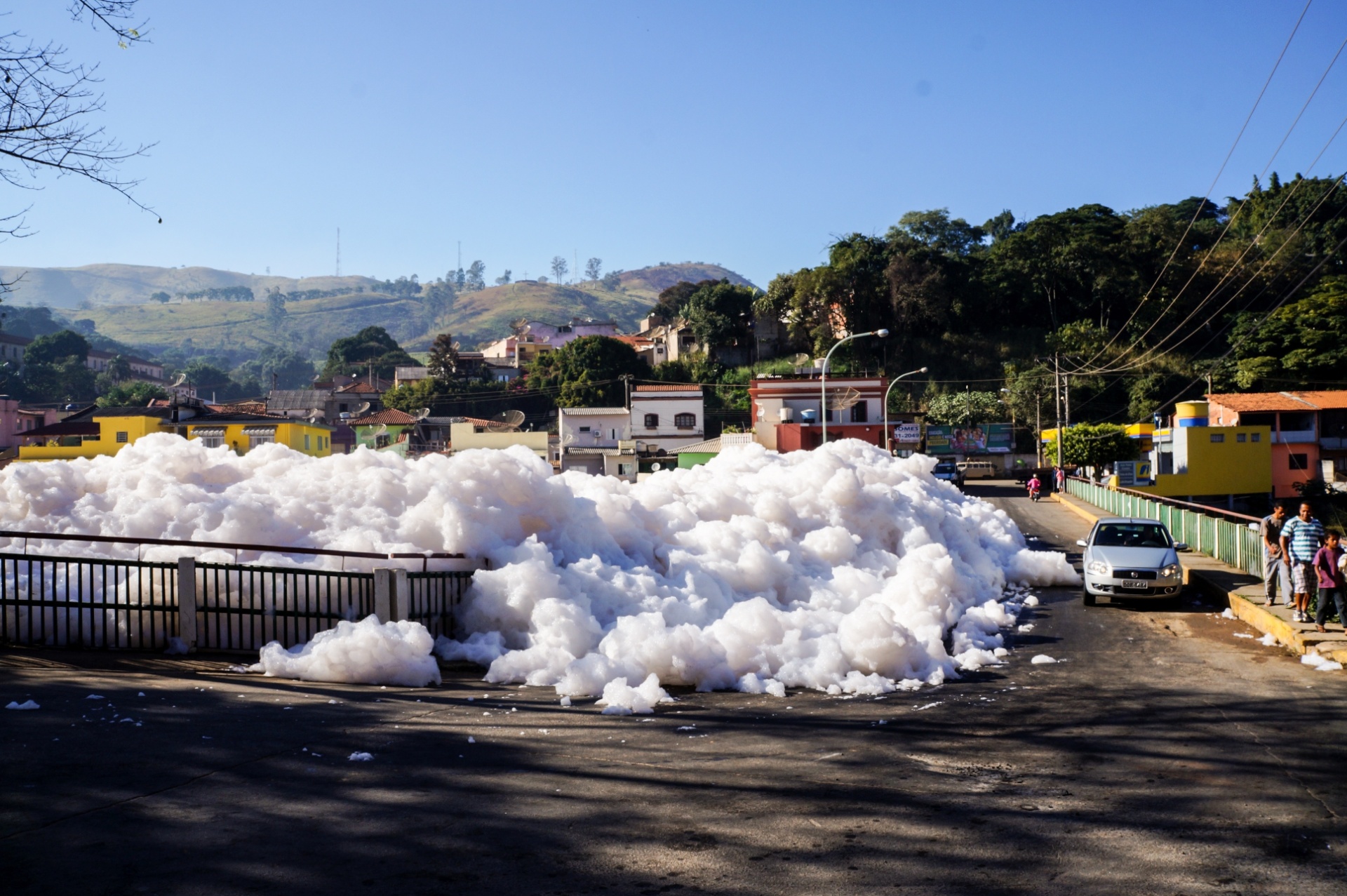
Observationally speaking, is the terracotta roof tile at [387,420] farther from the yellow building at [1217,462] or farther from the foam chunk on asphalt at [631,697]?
the foam chunk on asphalt at [631,697]

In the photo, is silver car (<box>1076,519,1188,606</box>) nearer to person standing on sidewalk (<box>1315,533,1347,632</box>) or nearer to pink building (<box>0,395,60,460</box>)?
person standing on sidewalk (<box>1315,533,1347,632</box>)

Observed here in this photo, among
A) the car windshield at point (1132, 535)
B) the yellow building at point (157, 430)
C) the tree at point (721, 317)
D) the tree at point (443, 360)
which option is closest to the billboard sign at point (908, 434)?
the yellow building at point (157, 430)

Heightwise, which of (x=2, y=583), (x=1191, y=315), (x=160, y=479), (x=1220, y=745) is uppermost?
(x=1191, y=315)

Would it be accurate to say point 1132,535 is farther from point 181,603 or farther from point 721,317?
point 721,317

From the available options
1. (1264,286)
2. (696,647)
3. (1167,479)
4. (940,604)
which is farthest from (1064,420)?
(696,647)

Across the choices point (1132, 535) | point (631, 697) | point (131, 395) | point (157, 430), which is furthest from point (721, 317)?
point (631, 697)

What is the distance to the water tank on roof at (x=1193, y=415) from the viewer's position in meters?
56.9

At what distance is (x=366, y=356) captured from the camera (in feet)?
510

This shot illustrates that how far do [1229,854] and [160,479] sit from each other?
12854 millimetres

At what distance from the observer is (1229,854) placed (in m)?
6.16

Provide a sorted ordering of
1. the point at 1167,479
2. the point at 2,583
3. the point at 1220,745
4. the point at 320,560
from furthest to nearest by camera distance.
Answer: the point at 1167,479 < the point at 320,560 < the point at 2,583 < the point at 1220,745

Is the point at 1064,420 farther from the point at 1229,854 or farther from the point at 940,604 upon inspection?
the point at 1229,854

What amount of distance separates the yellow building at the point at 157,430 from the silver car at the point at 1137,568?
35113mm

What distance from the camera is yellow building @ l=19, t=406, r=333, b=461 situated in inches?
1869
